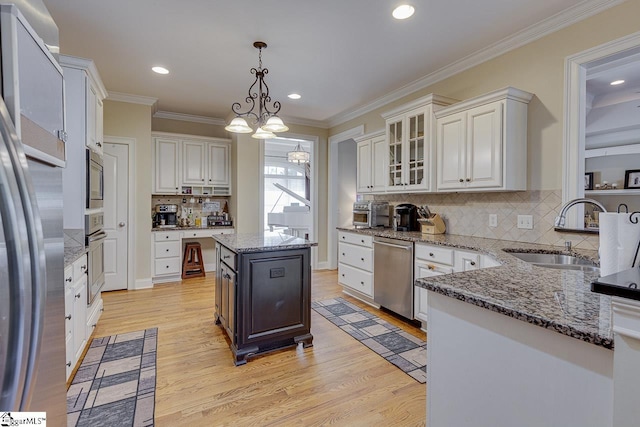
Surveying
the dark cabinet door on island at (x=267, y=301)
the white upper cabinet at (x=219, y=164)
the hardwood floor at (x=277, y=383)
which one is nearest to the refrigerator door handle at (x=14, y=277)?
the hardwood floor at (x=277, y=383)

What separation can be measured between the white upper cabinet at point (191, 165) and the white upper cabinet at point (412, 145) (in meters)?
2.92

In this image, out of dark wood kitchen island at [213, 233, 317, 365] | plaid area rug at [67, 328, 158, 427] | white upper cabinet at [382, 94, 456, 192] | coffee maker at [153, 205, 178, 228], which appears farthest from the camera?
coffee maker at [153, 205, 178, 228]

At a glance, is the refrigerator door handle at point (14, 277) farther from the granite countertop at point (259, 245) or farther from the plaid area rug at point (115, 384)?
the granite countertop at point (259, 245)

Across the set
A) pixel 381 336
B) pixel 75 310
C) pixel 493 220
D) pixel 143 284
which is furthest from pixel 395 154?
pixel 143 284

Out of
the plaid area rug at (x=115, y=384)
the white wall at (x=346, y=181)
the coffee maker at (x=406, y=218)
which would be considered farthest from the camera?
the white wall at (x=346, y=181)

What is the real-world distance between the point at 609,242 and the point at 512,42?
2.57 metres

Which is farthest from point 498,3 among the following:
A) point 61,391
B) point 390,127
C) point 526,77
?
point 61,391

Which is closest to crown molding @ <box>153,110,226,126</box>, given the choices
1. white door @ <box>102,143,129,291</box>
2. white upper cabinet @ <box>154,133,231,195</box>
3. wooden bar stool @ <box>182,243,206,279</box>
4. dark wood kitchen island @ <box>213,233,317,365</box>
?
white upper cabinet @ <box>154,133,231,195</box>

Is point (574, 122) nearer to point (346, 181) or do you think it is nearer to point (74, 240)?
point (346, 181)

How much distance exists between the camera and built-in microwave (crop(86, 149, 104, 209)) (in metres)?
2.75

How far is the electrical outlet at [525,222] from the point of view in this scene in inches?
106

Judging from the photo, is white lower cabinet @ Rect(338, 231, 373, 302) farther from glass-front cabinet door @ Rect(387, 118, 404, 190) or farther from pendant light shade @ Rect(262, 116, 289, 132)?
pendant light shade @ Rect(262, 116, 289, 132)

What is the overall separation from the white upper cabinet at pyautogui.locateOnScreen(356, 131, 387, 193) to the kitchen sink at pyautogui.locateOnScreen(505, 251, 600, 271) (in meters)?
1.89

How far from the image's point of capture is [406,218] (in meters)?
3.78
